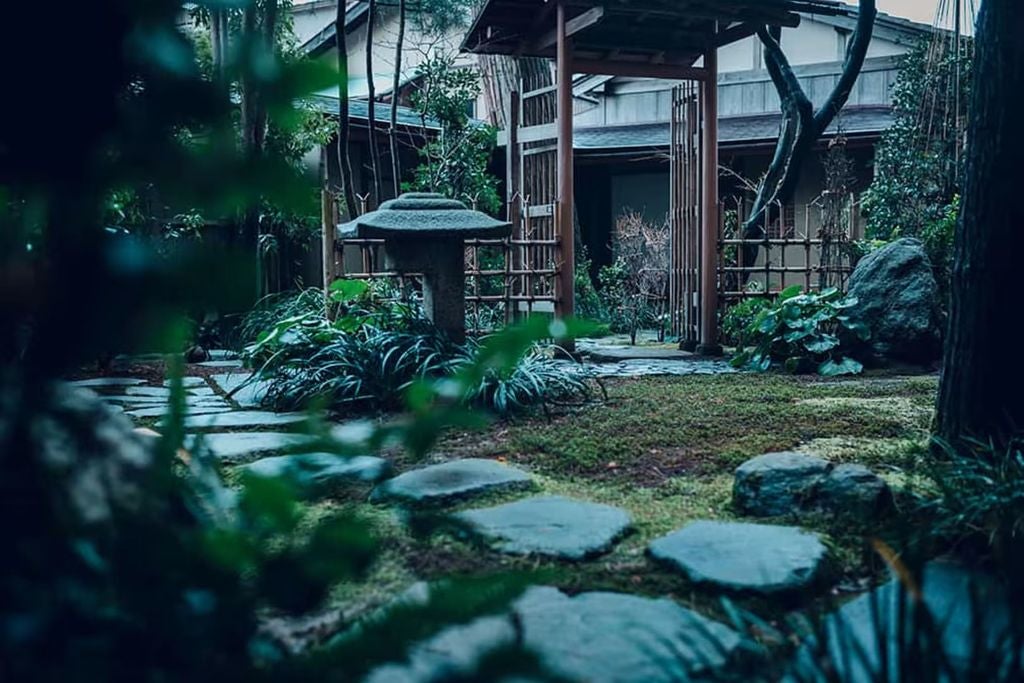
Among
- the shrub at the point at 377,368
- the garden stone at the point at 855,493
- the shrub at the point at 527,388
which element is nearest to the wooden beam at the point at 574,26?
the shrub at the point at 377,368

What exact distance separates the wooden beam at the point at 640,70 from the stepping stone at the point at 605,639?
6.87m

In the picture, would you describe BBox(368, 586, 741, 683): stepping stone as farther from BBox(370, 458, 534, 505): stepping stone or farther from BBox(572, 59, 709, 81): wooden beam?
BBox(572, 59, 709, 81): wooden beam

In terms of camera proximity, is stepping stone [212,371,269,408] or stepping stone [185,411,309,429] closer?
stepping stone [185,411,309,429]

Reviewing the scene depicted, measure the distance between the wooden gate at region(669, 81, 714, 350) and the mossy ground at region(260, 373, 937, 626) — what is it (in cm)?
251

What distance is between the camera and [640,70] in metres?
8.14

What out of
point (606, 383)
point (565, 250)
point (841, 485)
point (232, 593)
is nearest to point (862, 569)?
point (841, 485)

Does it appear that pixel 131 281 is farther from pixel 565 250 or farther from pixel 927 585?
pixel 565 250

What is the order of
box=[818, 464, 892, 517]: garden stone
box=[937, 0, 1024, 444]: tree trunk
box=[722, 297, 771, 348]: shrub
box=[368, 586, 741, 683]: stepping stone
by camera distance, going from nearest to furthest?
box=[368, 586, 741, 683]: stepping stone, box=[818, 464, 892, 517]: garden stone, box=[937, 0, 1024, 444]: tree trunk, box=[722, 297, 771, 348]: shrub

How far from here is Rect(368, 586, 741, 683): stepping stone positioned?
1394 millimetres

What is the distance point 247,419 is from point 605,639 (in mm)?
3322

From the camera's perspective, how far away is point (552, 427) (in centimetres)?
428

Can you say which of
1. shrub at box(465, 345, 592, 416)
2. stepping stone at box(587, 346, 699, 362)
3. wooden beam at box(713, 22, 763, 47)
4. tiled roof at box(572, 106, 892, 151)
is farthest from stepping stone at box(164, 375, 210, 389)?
tiled roof at box(572, 106, 892, 151)

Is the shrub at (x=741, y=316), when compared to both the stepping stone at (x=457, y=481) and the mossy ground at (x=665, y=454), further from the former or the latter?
the stepping stone at (x=457, y=481)

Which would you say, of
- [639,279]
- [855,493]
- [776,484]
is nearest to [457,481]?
[776,484]
